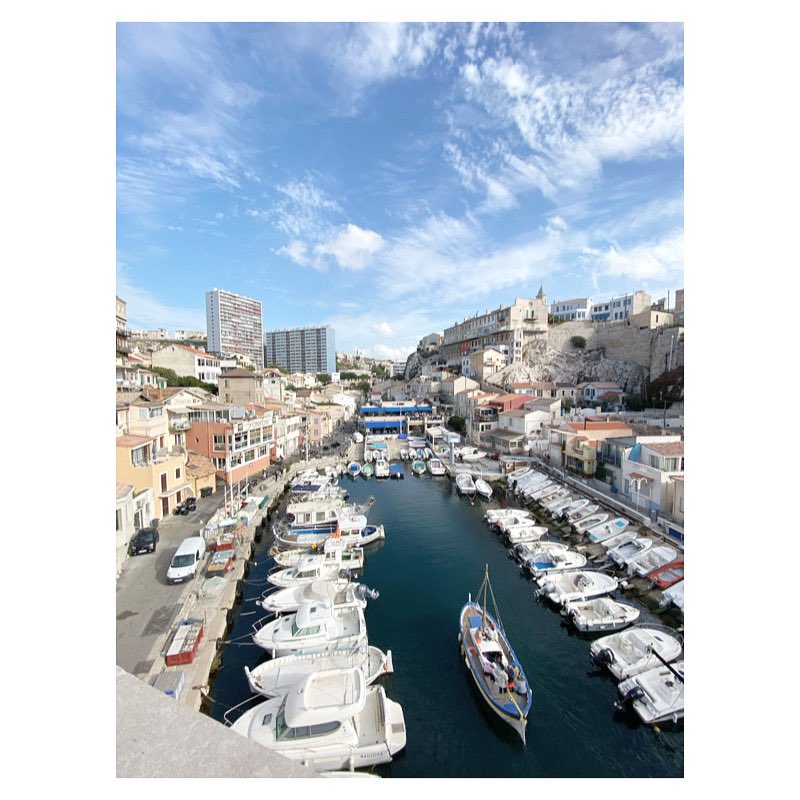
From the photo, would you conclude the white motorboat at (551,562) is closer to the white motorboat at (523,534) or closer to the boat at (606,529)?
the white motorboat at (523,534)

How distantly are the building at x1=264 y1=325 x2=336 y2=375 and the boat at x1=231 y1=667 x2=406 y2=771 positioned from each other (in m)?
66.7

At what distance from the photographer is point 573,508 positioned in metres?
11.3

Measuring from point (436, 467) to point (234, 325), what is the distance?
60.4 m

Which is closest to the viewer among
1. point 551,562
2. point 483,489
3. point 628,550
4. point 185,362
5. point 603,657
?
point 603,657

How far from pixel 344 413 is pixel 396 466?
1313 cm

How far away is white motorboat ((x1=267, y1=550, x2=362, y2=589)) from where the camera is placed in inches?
302

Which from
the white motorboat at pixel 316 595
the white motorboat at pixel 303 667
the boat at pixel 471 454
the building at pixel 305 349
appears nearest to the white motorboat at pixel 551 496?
the boat at pixel 471 454

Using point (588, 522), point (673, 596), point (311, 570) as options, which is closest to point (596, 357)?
point (588, 522)

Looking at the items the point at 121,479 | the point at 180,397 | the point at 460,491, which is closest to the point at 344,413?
the point at 180,397

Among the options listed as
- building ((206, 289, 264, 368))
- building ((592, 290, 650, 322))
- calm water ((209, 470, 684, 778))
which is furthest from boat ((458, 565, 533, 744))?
building ((206, 289, 264, 368))

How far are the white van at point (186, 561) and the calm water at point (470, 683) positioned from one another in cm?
118

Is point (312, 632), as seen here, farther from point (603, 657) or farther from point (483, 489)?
point (483, 489)
